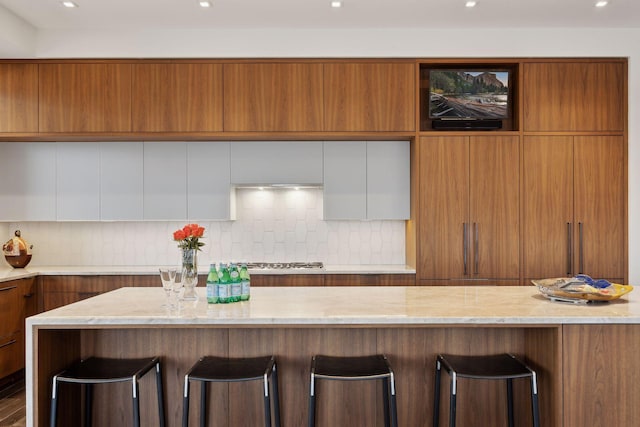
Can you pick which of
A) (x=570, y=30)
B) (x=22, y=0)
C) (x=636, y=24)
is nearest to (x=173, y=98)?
(x=22, y=0)

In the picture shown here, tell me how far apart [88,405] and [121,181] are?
229cm

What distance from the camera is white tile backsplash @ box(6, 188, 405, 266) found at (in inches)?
178

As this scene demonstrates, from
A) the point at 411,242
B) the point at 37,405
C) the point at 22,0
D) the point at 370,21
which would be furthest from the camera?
the point at 411,242

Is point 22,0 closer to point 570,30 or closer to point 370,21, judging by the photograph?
point 370,21

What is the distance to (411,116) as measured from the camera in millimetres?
3975

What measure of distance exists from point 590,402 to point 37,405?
8.06 ft

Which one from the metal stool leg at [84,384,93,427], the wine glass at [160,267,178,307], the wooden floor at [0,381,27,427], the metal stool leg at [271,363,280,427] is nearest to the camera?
the metal stool leg at [271,363,280,427]

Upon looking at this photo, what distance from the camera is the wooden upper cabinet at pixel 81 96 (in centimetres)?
396

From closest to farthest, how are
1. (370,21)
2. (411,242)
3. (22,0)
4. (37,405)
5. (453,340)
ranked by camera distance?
1. (37,405)
2. (453,340)
3. (22,0)
4. (370,21)
5. (411,242)

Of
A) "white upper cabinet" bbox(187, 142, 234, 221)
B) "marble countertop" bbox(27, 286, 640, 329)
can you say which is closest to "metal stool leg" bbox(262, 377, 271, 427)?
"marble countertop" bbox(27, 286, 640, 329)

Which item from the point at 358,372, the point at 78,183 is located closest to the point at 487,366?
the point at 358,372

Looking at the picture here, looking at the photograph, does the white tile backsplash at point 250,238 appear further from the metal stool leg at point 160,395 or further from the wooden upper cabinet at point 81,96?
the metal stool leg at point 160,395

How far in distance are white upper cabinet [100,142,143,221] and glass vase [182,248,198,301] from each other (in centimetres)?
200

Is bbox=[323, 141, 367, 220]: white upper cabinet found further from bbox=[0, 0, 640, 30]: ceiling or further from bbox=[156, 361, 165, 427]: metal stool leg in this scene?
bbox=[156, 361, 165, 427]: metal stool leg
